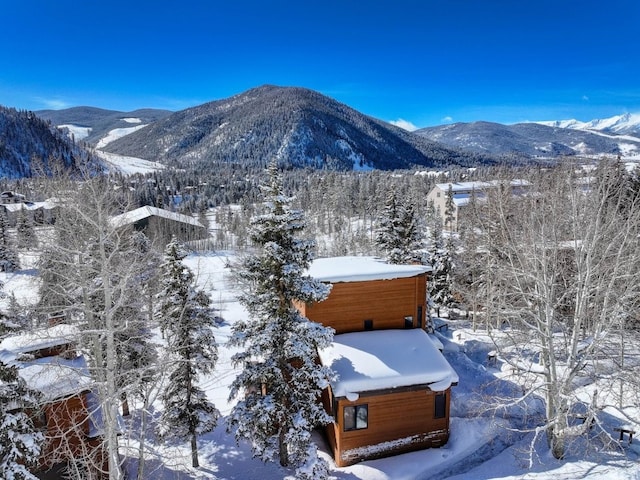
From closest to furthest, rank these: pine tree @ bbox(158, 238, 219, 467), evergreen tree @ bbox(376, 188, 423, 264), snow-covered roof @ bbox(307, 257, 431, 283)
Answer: pine tree @ bbox(158, 238, 219, 467) → snow-covered roof @ bbox(307, 257, 431, 283) → evergreen tree @ bbox(376, 188, 423, 264)

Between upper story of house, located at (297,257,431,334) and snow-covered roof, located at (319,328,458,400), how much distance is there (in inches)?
A: 28.4

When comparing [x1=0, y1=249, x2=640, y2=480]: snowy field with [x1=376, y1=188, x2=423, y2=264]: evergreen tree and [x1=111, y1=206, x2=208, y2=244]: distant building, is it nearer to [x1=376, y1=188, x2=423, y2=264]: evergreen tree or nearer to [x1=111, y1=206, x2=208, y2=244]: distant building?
[x1=376, y1=188, x2=423, y2=264]: evergreen tree

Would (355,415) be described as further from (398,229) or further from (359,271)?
(398,229)

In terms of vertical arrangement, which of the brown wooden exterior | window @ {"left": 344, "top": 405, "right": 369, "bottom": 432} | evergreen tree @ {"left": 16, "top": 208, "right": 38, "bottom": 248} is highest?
evergreen tree @ {"left": 16, "top": 208, "right": 38, "bottom": 248}

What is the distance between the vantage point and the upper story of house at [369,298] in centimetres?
1681

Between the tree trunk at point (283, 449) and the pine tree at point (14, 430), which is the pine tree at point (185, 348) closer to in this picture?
the tree trunk at point (283, 449)

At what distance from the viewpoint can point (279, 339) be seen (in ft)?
41.2

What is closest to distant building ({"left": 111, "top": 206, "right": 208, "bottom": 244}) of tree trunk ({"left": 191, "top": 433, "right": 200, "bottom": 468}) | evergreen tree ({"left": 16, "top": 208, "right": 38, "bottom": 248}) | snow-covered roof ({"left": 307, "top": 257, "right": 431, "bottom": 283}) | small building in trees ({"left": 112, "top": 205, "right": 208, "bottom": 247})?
small building in trees ({"left": 112, "top": 205, "right": 208, "bottom": 247})

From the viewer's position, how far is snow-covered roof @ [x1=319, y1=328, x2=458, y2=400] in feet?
45.8

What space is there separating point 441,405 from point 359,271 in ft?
20.9

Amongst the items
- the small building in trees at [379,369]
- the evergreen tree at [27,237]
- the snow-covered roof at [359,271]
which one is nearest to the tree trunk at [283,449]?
the small building in trees at [379,369]

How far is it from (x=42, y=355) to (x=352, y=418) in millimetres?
11914

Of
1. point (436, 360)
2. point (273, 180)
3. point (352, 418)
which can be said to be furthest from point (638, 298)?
point (273, 180)

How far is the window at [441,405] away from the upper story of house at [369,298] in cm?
365
